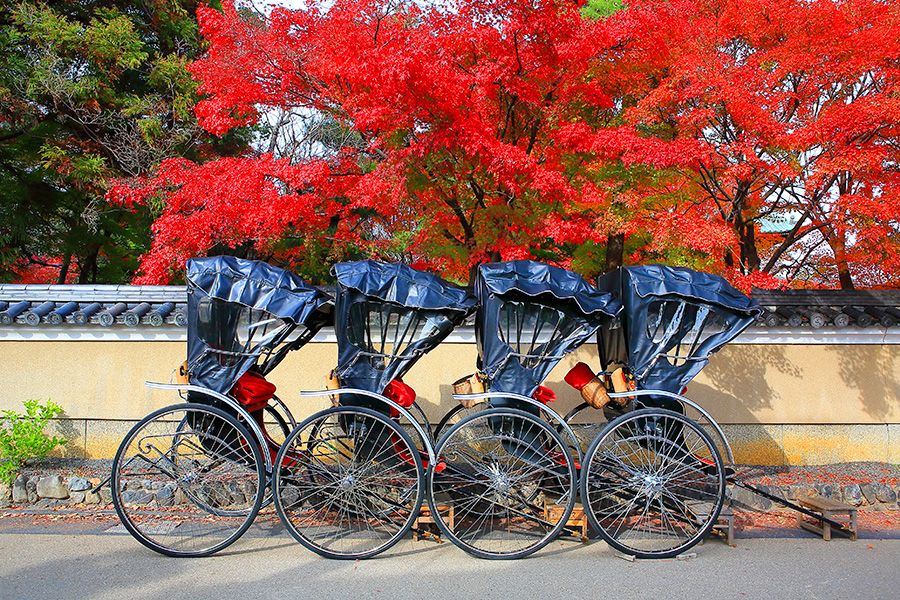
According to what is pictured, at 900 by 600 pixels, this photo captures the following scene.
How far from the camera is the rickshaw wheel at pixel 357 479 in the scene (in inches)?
190

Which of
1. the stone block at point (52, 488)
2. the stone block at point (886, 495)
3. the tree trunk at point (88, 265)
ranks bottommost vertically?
the stone block at point (886, 495)

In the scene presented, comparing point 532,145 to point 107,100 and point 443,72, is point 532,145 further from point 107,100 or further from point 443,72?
point 107,100

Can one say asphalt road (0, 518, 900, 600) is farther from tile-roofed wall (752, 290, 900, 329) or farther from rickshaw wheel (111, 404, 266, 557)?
tile-roofed wall (752, 290, 900, 329)

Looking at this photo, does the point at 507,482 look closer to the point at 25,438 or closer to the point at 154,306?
the point at 154,306

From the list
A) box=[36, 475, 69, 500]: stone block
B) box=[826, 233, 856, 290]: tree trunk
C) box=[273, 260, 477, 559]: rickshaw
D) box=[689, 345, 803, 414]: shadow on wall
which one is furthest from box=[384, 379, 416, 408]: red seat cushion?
box=[826, 233, 856, 290]: tree trunk

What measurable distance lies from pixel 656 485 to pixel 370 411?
95.3 inches

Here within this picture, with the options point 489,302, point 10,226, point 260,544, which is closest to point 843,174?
point 489,302

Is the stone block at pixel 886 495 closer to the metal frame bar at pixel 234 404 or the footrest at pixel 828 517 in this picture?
the footrest at pixel 828 517

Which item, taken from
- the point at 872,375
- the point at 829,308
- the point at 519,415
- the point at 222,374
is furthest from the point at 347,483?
the point at 872,375

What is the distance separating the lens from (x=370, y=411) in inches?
190

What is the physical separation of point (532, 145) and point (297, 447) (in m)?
5.78

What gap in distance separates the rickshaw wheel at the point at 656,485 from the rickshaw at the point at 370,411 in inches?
58.5

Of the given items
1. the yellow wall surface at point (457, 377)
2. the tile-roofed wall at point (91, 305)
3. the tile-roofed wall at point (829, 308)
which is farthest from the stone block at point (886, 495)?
the tile-roofed wall at point (91, 305)

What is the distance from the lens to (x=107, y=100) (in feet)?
38.7
